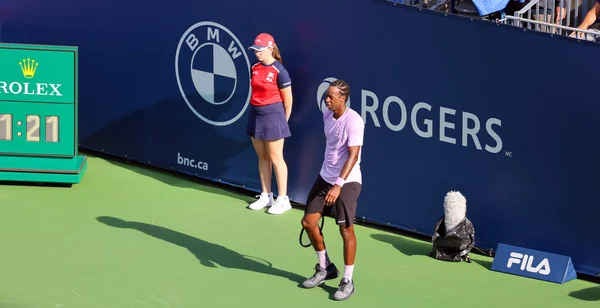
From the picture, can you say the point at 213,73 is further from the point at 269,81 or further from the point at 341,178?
the point at 341,178

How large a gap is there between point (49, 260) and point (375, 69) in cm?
332

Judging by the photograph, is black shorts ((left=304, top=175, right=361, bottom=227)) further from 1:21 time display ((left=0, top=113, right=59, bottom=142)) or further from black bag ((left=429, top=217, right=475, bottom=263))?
1:21 time display ((left=0, top=113, right=59, bottom=142))

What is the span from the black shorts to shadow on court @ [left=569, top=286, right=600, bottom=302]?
1.88 metres

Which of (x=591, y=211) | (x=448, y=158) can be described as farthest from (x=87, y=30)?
(x=591, y=211)

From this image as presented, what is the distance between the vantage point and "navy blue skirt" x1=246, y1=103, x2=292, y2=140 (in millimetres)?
10039

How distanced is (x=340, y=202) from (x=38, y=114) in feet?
14.7

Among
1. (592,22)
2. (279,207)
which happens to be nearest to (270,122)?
(279,207)

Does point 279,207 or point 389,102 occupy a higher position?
point 389,102

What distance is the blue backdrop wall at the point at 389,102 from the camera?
8.48 m

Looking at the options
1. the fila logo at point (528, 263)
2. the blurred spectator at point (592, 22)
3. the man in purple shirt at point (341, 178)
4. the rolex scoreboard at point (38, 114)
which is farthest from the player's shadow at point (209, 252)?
the blurred spectator at point (592, 22)

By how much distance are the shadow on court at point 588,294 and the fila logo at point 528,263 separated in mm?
345

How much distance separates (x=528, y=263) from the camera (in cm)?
863

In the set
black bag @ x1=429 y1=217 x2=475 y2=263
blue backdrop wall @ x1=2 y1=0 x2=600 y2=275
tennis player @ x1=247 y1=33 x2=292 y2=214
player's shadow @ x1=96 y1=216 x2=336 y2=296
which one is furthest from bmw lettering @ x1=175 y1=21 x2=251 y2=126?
black bag @ x1=429 y1=217 x2=475 y2=263

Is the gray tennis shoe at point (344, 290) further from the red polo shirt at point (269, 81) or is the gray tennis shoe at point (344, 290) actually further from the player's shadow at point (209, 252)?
the red polo shirt at point (269, 81)
